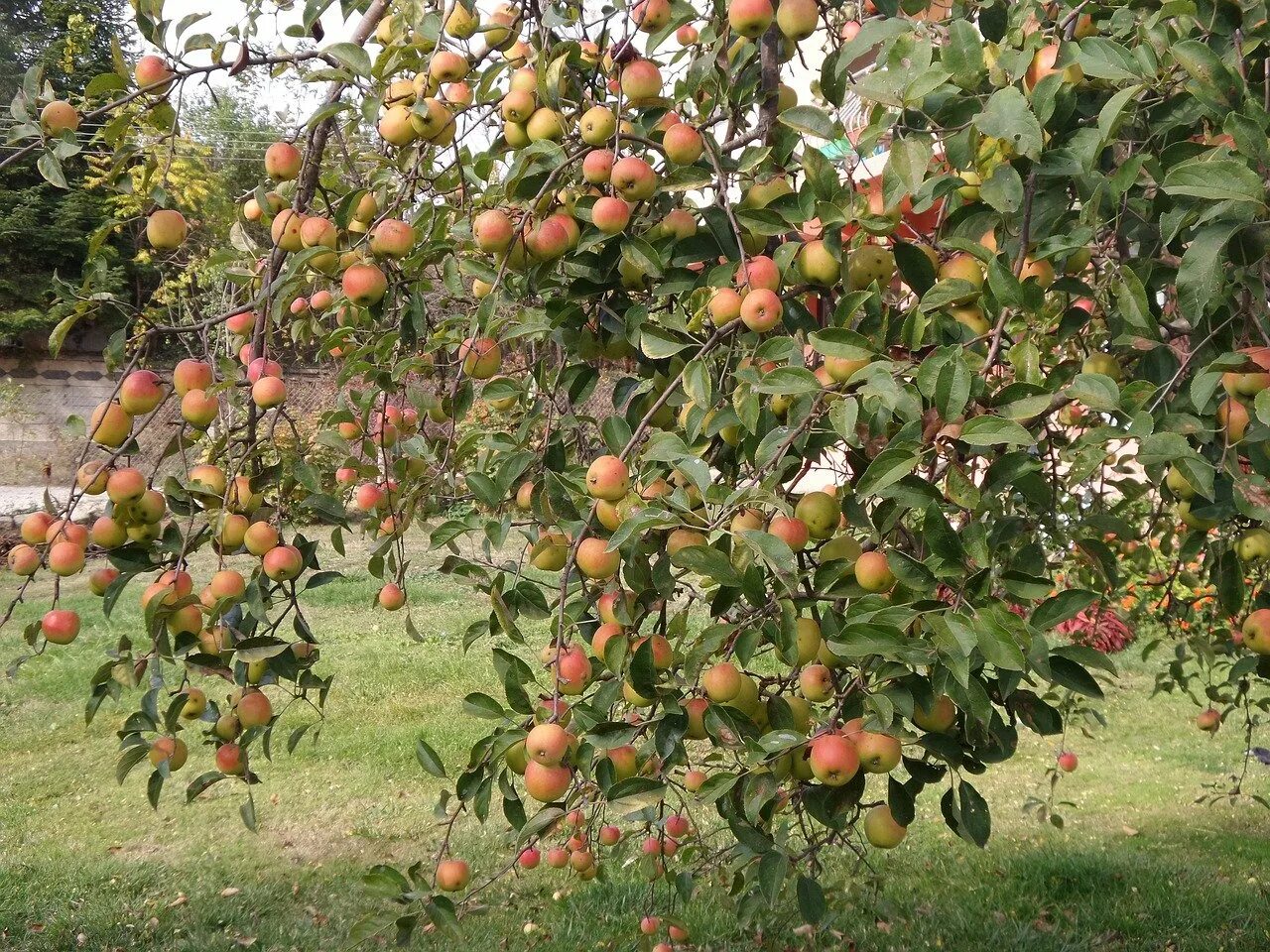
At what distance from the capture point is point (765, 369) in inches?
45.8

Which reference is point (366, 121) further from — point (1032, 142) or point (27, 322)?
point (27, 322)

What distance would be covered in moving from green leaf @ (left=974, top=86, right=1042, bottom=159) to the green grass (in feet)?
4.94

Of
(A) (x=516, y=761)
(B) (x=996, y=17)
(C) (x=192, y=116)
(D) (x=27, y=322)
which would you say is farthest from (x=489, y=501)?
(C) (x=192, y=116)

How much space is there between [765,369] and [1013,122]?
374 mm

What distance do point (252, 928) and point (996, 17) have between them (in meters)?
2.83

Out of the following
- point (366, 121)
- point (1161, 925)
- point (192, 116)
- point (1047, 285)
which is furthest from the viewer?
point (192, 116)

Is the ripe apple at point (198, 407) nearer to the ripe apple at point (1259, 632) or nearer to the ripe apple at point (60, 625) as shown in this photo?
the ripe apple at point (60, 625)

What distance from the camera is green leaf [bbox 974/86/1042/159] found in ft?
2.93

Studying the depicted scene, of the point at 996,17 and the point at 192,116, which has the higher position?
the point at 996,17

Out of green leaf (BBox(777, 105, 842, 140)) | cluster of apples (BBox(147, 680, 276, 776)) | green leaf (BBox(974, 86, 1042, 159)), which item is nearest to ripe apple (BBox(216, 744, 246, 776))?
cluster of apples (BBox(147, 680, 276, 776))

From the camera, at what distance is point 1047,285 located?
3.73ft

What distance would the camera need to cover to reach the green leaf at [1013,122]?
0.89m

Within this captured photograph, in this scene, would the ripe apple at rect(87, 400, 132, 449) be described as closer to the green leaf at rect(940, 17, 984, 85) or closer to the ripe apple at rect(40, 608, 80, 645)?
the ripe apple at rect(40, 608, 80, 645)

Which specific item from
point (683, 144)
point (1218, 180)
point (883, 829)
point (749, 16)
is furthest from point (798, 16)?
point (883, 829)
